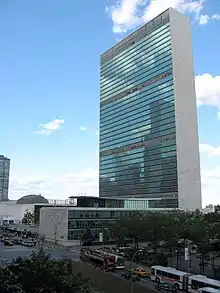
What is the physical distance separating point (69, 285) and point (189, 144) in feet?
508

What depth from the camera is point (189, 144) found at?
566ft

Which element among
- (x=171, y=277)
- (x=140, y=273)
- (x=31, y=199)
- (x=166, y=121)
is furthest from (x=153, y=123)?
(x=171, y=277)

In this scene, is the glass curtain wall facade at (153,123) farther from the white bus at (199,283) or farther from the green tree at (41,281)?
the green tree at (41,281)

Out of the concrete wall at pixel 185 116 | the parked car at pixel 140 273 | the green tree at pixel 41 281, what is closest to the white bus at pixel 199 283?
the parked car at pixel 140 273

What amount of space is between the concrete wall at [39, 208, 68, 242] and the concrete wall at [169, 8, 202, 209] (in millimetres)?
71094

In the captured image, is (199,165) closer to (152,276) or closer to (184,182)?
(184,182)

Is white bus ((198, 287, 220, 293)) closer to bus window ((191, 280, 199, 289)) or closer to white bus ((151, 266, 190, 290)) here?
bus window ((191, 280, 199, 289))

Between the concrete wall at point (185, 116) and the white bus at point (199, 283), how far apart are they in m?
120

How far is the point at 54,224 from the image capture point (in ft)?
353

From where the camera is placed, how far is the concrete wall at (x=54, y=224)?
102 m

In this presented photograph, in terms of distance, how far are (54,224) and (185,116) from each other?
90542 mm

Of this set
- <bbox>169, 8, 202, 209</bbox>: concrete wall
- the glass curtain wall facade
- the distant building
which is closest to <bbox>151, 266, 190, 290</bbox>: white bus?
<bbox>169, 8, 202, 209</bbox>: concrete wall

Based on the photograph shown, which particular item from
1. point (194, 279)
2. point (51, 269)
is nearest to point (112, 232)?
point (194, 279)

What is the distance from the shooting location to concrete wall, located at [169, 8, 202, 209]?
16912cm
